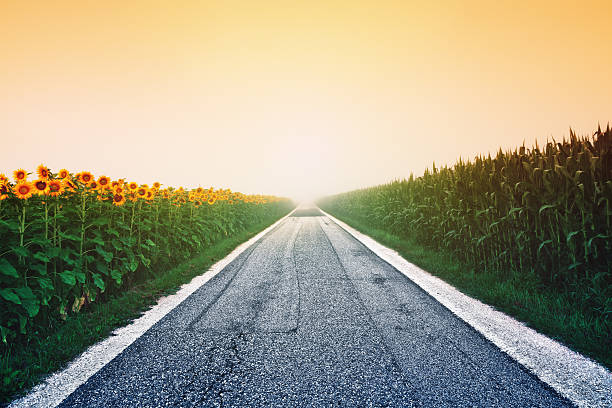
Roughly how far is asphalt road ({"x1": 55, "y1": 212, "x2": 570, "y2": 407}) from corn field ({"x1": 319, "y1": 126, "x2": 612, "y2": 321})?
197 cm

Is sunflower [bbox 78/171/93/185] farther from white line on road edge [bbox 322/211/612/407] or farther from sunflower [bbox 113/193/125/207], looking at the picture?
white line on road edge [bbox 322/211/612/407]

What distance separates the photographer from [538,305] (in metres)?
4.02

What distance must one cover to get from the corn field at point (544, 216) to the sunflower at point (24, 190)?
665 centimetres

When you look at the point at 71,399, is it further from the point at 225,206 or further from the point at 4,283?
the point at 225,206

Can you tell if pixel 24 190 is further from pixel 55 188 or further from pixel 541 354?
pixel 541 354

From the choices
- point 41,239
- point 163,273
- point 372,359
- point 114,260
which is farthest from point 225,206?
point 372,359

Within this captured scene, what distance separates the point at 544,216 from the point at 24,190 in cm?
717

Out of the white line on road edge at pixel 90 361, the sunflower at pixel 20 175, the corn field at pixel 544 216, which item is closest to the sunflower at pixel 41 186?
the sunflower at pixel 20 175

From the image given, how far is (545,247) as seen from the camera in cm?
477

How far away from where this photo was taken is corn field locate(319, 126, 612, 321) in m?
4.11

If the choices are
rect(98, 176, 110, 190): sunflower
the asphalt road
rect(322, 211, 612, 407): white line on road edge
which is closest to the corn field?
rect(322, 211, 612, 407): white line on road edge

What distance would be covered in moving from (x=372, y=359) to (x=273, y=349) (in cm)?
92

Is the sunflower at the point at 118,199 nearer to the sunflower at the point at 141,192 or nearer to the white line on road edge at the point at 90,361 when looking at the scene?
the sunflower at the point at 141,192

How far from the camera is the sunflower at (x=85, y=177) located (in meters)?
4.64
